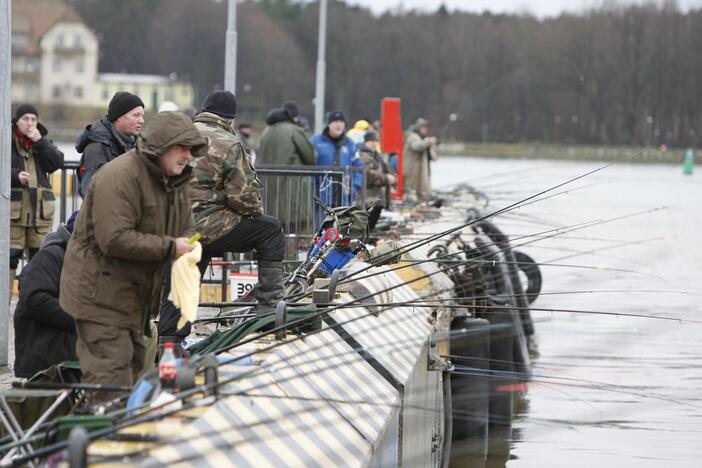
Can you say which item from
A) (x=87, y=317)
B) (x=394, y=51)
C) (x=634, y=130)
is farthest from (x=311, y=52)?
(x=87, y=317)

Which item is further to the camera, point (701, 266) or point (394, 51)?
point (394, 51)

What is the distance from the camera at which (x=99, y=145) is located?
7430 mm

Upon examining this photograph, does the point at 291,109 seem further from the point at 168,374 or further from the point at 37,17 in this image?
the point at 37,17

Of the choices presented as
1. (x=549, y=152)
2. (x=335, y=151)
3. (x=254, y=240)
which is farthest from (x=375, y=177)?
(x=549, y=152)

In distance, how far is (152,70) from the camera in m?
148

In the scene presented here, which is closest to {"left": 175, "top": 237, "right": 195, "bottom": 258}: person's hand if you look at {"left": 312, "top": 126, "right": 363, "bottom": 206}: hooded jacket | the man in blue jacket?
the man in blue jacket

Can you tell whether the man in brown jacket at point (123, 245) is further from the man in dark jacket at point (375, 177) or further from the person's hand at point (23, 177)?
the man in dark jacket at point (375, 177)

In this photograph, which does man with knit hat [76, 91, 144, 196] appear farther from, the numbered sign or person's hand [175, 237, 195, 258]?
the numbered sign

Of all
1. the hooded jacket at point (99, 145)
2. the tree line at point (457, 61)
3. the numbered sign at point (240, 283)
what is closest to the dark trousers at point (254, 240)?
the hooded jacket at point (99, 145)

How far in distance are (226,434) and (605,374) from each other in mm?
10202

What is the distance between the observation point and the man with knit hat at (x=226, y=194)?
762 centimetres

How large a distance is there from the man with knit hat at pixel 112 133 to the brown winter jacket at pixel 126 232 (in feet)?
5.86

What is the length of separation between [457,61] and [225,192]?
103 meters

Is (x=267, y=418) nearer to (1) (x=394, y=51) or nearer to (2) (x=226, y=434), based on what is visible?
(2) (x=226, y=434)
